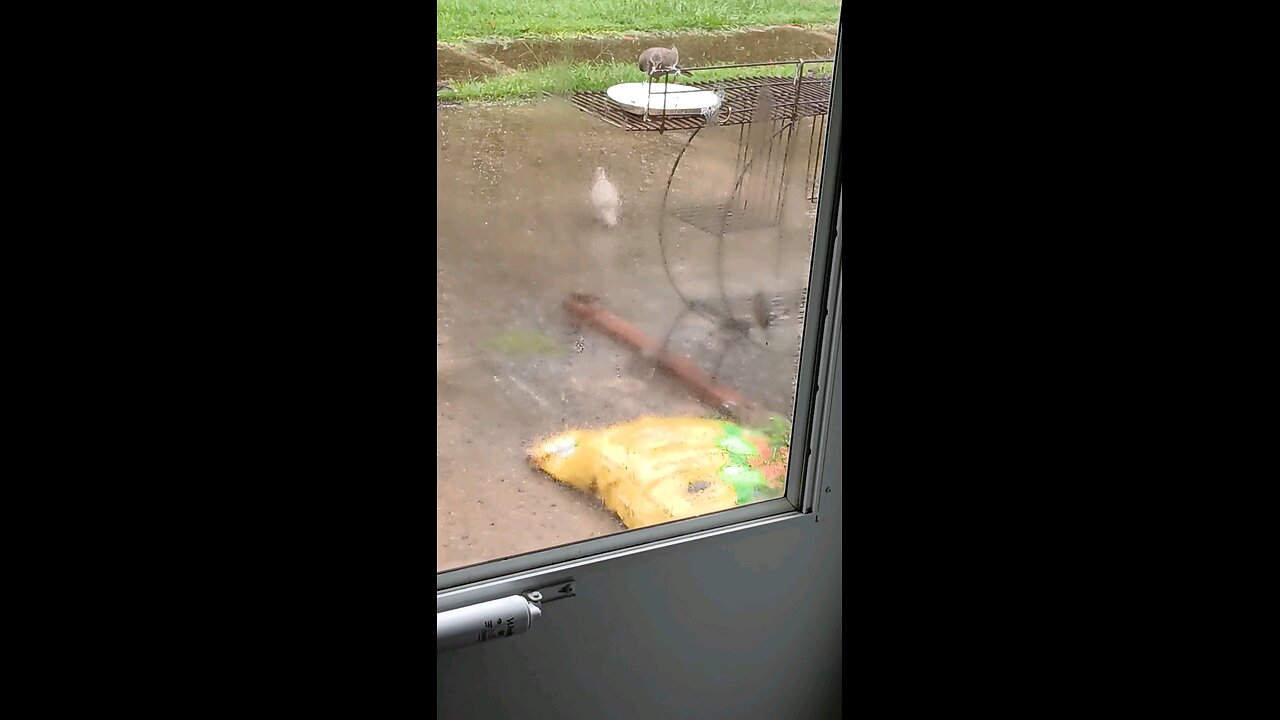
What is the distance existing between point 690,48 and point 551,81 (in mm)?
240

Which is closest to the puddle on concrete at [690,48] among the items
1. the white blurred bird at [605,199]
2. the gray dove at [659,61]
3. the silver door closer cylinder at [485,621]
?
the gray dove at [659,61]

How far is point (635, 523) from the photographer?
1775 millimetres

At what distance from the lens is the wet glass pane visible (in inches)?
60.5

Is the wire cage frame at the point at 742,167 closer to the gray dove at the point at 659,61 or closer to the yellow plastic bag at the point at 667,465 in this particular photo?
the gray dove at the point at 659,61

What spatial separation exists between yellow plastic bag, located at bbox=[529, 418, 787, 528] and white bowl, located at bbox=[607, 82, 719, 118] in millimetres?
515

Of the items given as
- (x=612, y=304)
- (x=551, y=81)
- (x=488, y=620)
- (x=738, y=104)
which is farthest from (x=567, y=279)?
(x=488, y=620)

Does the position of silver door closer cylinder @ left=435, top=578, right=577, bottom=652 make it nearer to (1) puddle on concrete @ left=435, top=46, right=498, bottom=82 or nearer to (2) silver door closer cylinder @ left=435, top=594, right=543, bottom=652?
(2) silver door closer cylinder @ left=435, top=594, right=543, bottom=652

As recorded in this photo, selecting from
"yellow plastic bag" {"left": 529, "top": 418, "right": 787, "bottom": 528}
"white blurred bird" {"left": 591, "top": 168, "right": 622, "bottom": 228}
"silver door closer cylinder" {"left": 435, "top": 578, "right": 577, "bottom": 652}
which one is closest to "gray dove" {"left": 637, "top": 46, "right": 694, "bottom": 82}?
"white blurred bird" {"left": 591, "top": 168, "right": 622, "bottom": 228}

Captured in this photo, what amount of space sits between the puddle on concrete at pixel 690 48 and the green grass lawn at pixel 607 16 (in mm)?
14

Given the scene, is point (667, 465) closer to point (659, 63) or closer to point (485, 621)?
point (485, 621)

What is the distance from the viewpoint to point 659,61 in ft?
5.20
